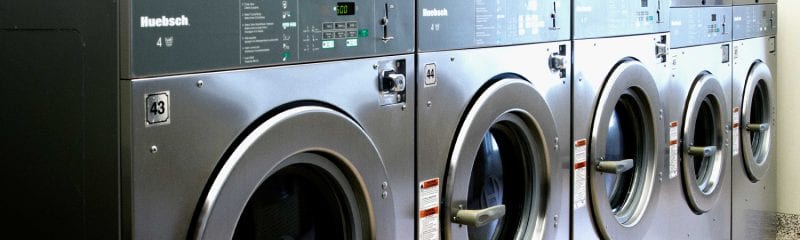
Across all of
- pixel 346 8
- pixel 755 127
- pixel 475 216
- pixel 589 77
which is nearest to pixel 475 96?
pixel 475 216

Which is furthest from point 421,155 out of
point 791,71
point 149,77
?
point 791,71

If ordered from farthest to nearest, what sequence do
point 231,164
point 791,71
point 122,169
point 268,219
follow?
point 791,71 → point 268,219 → point 231,164 → point 122,169

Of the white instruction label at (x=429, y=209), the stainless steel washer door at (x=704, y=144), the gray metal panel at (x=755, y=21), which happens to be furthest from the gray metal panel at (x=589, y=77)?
the gray metal panel at (x=755, y=21)

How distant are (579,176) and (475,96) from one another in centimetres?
76

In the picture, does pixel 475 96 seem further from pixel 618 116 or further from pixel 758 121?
pixel 758 121

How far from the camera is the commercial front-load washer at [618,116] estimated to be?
3.15m

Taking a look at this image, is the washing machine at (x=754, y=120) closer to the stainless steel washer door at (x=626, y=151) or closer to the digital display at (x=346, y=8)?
the stainless steel washer door at (x=626, y=151)

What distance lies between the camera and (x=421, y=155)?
2.33 meters

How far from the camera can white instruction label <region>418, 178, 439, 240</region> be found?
2340mm

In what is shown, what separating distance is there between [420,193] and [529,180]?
2.13ft

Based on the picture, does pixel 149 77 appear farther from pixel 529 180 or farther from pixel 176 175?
pixel 529 180

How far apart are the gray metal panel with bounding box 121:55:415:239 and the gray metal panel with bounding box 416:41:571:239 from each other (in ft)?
1.05

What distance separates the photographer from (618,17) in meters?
3.37

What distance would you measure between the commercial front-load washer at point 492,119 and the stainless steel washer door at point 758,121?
6.80 feet
